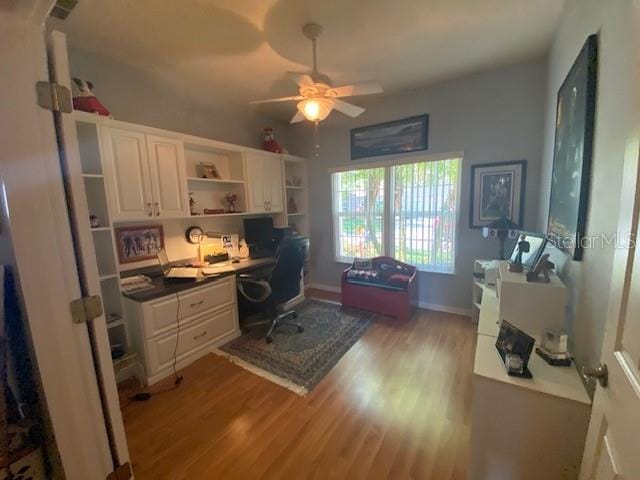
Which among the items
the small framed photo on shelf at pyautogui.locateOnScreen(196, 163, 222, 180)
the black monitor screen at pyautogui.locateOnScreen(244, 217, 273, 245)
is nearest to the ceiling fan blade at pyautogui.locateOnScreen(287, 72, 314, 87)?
the small framed photo on shelf at pyautogui.locateOnScreen(196, 163, 222, 180)

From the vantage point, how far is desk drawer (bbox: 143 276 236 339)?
2072 mm

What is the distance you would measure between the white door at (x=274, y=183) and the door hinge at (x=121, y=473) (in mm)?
2791

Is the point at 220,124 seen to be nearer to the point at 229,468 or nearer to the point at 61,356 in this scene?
the point at 61,356

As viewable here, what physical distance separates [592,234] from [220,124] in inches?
140

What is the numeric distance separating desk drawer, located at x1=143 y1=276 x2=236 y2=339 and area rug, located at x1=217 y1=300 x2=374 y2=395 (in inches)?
18.7

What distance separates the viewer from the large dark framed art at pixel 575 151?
4.07 feet

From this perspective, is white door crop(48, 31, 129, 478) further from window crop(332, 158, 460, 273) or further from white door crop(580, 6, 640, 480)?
window crop(332, 158, 460, 273)

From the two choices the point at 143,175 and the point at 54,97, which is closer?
the point at 54,97

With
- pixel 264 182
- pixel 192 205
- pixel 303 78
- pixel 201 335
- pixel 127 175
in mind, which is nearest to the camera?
pixel 303 78

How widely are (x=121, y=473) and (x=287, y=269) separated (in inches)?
70.7

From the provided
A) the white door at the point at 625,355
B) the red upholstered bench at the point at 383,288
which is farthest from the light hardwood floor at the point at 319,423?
the white door at the point at 625,355

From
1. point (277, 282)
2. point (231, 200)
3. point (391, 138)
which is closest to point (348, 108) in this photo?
point (391, 138)

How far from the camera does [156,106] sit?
2.65 metres

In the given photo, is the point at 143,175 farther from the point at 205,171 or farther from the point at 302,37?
the point at 302,37
